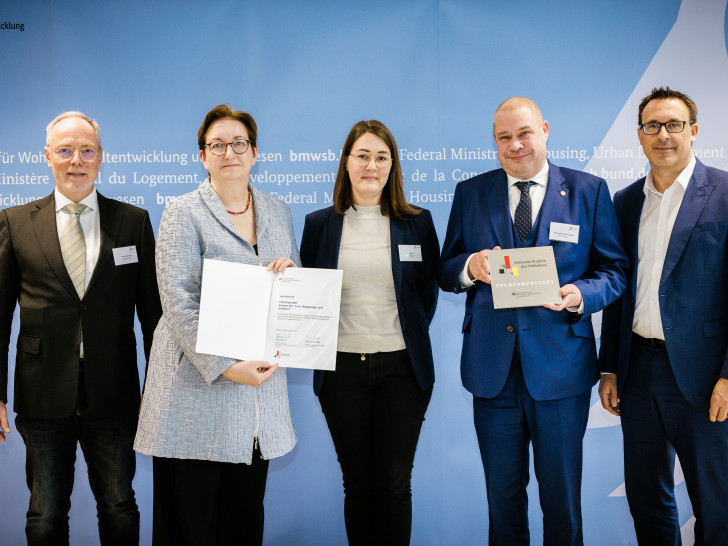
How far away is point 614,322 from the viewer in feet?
8.17

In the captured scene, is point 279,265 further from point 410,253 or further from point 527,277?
point 527,277

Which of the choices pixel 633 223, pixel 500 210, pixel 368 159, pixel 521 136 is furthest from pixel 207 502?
pixel 633 223

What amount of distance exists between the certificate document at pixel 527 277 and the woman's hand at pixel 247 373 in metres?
0.95

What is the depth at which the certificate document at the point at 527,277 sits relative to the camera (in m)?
2.02

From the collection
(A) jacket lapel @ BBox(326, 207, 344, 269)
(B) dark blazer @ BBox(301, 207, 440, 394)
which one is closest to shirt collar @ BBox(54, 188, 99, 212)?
(B) dark blazer @ BBox(301, 207, 440, 394)

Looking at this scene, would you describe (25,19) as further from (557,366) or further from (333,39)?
(557,366)

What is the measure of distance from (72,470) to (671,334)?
2728mm

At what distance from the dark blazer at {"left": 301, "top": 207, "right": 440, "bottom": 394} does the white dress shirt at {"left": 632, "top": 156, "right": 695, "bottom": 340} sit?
0.92 meters

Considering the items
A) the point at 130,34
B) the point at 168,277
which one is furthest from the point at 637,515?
the point at 130,34

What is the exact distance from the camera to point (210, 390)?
6.66 feet

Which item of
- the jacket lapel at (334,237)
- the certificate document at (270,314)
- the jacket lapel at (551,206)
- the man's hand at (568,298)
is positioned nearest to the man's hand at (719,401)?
the man's hand at (568,298)

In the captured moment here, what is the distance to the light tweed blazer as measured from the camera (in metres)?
1.99

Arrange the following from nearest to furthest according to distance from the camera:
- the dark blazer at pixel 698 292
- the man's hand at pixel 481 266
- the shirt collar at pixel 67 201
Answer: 1. the man's hand at pixel 481 266
2. the dark blazer at pixel 698 292
3. the shirt collar at pixel 67 201

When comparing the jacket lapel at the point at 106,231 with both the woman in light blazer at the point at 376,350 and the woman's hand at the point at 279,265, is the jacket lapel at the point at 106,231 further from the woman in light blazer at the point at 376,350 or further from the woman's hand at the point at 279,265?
the woman in light blazer at the point at 376,350
